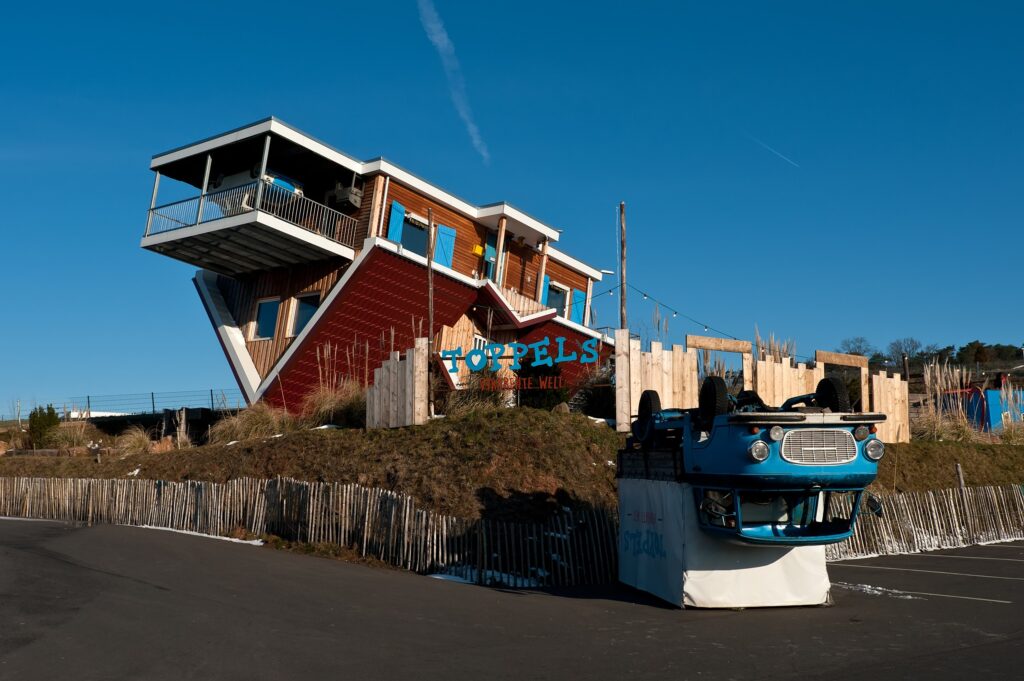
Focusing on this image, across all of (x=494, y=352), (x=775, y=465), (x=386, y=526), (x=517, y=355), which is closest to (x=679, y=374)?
(x=517, y=355)

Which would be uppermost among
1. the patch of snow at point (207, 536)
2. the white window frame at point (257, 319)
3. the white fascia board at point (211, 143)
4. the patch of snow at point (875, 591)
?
the white fascia board at point (211, 143)

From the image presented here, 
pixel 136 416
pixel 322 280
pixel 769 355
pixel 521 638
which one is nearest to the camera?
pixel 521 638

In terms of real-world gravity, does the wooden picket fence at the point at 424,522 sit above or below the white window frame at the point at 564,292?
below

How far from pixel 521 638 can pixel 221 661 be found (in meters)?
2.87

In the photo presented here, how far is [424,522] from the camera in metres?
12.9

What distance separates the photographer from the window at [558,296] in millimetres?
36938

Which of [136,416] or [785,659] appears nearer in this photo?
[785,659]

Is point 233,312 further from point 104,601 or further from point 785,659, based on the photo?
point 785,659

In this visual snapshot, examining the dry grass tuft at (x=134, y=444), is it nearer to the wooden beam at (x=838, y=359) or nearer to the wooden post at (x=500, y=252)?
the wooden post at (x=500, y=252)

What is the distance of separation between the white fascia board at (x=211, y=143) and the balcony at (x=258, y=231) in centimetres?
142

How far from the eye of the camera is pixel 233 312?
91.8 feet

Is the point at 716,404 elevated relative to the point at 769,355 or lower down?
lower down

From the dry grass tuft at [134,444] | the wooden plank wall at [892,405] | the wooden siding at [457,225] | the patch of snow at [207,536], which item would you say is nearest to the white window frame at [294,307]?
the wooden siding at [457,225]

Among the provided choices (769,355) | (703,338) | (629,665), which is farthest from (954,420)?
(629,665)
